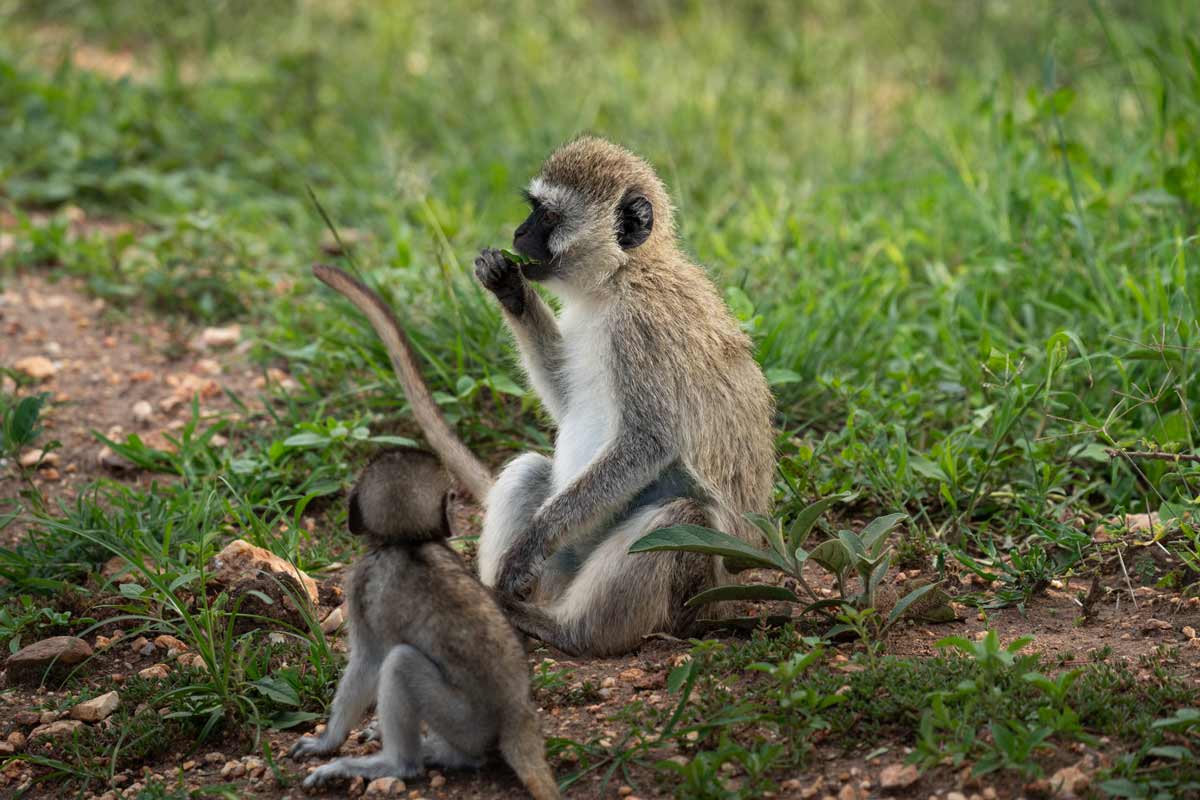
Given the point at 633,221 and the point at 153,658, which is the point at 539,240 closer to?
the point at 633,221

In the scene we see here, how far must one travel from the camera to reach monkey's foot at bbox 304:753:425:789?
345cm

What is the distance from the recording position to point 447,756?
3.49 metres

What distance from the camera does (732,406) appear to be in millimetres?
4570

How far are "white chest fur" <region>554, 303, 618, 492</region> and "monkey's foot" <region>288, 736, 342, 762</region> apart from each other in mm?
1296

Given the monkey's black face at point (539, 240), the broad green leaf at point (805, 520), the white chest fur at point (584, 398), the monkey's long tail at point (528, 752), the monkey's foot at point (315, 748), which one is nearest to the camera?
the monkey's long tail at point (528, 752)

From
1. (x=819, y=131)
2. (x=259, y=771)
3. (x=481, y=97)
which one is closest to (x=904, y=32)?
(x=819, y=131)

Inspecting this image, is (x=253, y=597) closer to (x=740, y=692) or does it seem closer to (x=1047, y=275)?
(x=740, y=692)

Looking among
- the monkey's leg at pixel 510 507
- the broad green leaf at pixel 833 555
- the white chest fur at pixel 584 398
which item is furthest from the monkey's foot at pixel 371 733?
the broad green leaf at pixel 833 555

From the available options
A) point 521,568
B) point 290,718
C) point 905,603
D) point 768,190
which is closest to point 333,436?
point 521,568

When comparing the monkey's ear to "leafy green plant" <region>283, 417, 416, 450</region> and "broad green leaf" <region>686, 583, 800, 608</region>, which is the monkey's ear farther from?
"broad green leaf" <region>686, 583, 800, 608</region>

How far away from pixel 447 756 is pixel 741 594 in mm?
1044

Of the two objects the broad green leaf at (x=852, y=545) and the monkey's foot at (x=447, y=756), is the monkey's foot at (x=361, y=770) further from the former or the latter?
the broad green leaf at (x=852, y=545)

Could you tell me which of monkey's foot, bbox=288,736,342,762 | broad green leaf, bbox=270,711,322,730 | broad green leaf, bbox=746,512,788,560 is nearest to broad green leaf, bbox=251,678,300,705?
broad green leaf, bbox=270,711,322,730

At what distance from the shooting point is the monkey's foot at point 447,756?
347 cm
